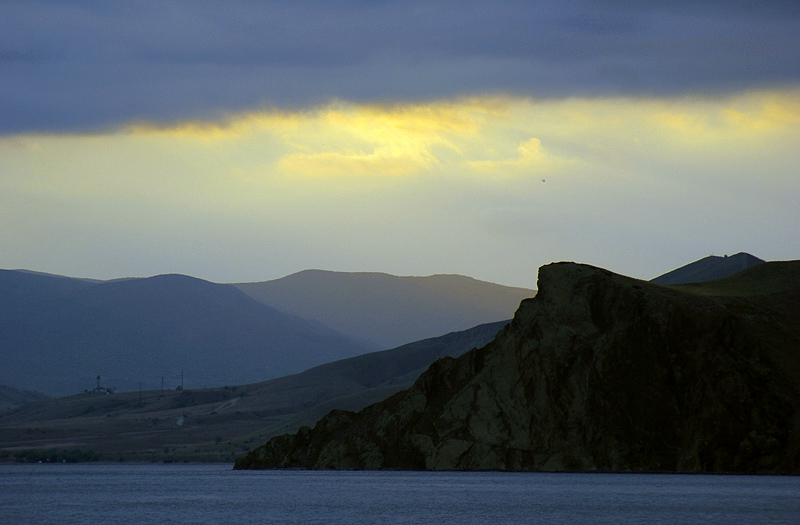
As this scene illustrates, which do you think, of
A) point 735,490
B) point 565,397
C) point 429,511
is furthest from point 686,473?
point 429,511

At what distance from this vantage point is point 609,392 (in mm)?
114062

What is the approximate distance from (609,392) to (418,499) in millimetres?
31989

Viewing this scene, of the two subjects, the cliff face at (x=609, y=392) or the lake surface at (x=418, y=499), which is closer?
the lake surface at (x=418, y=499)

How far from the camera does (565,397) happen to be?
381 feet

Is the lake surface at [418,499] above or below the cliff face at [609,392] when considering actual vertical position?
below

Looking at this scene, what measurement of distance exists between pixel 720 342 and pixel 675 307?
6.19 meters

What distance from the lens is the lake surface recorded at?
7494cm

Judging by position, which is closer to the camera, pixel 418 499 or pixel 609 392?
pixel 418 499

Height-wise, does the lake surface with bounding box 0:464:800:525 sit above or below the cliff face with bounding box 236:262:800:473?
below

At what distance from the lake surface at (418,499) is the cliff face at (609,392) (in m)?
2.71

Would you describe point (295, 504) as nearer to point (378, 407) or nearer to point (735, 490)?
point (735, 490)

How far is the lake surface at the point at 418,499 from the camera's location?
246 feet

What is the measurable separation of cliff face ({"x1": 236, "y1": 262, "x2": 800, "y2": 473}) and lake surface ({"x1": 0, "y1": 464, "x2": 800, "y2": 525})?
8.89 feet

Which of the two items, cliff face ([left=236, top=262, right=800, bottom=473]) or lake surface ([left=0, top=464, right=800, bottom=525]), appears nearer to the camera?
lake surface ([left=0, top=464, right=800, bottom=525])
